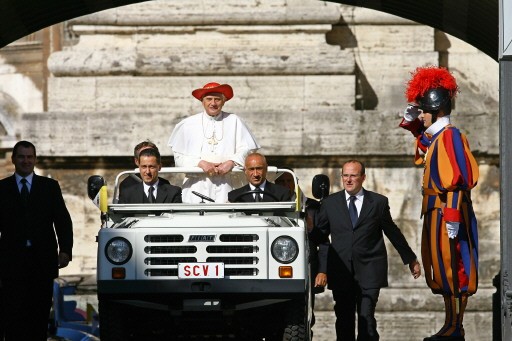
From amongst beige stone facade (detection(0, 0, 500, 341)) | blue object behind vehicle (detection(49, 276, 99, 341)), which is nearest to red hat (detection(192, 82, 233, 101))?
blue object behind vehicle (detection(49, 276, 99, 341))

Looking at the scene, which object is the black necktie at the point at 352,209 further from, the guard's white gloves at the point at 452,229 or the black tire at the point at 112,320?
the black tire at the point at 112,320

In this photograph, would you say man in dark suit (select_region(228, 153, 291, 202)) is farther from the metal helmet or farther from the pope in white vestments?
the metal helmet

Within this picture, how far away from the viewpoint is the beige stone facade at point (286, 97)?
20.2 metres

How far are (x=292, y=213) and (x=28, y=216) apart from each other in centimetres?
258

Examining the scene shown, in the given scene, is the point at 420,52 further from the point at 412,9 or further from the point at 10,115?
the point at 10,115

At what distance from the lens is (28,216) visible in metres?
15.5

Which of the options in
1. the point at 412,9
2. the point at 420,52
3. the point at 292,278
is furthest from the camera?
the point at 420,52

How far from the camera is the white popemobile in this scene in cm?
1328

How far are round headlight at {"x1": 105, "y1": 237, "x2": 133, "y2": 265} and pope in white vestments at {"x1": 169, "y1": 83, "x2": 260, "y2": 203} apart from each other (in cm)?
188

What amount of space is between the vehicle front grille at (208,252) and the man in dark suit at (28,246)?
2.12 metres

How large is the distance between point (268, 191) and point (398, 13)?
463 cm

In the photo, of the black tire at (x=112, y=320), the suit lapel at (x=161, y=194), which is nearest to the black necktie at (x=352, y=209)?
the suit lapel at (x=161, y=194)

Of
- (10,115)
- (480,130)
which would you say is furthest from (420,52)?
(10,115)

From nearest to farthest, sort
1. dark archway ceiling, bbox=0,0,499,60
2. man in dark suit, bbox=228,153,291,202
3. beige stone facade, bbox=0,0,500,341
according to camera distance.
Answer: man in dark suit, bbox=228,153,291,202
dark archway ceiling, bbox=0,0,499,60
beige stone facade, bbox=0,0,500,341
